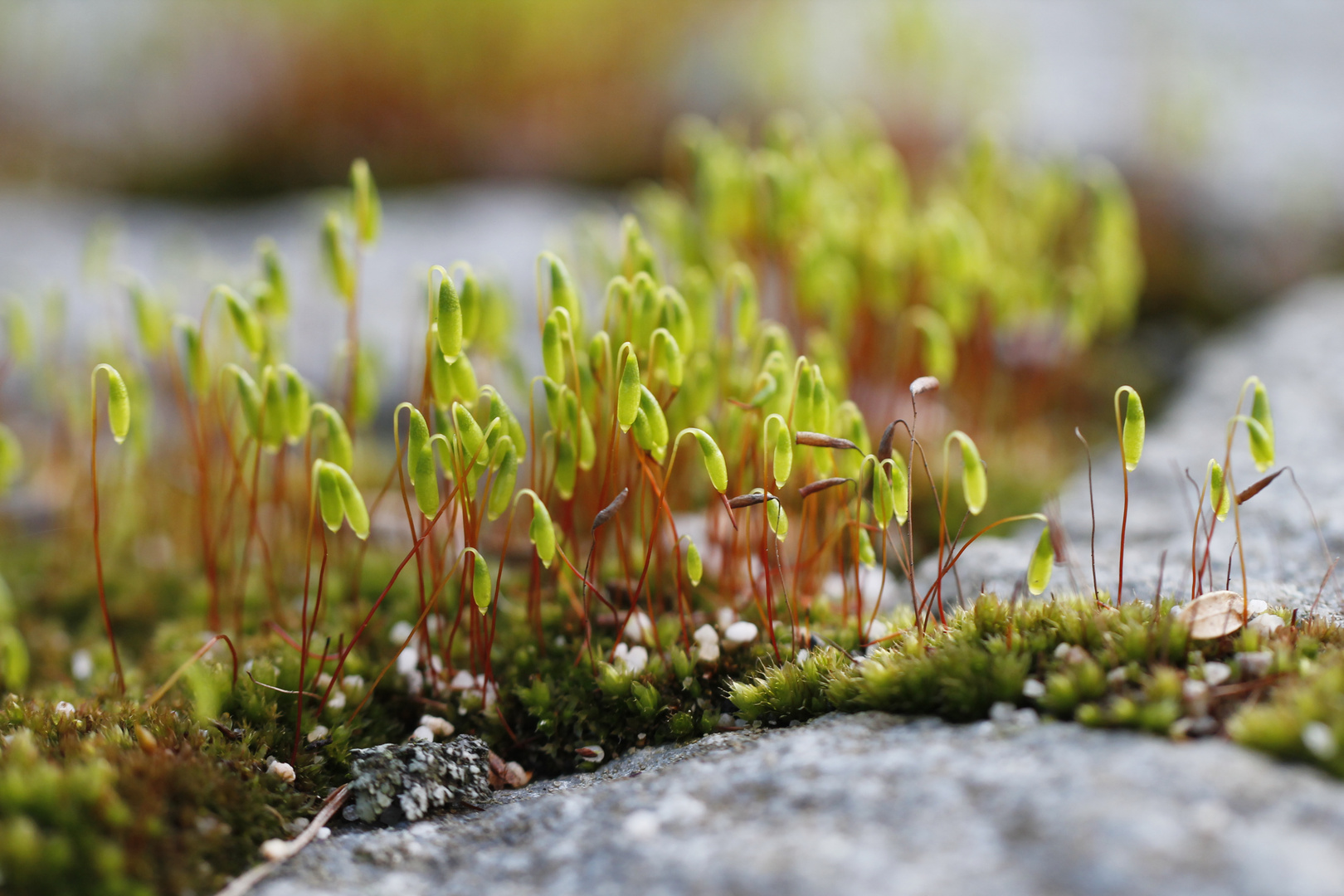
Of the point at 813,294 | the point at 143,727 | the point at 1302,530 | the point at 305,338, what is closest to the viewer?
the point at 143,727

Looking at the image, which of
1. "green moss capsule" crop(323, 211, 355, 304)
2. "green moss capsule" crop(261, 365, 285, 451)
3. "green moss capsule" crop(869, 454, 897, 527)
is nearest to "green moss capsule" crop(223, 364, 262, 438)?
"green moss capsule" crop(261, 365, 285, 451)

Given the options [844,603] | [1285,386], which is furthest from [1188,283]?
[844,603]

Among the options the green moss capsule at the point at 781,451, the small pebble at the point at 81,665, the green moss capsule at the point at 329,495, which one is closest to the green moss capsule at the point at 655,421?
the green moss capsule at the point at 781,451

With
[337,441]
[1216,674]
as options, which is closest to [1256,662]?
[1216,674]

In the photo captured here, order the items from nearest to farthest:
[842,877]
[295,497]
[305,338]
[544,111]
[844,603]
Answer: [842,877] → [844,603] → [295,497] → [305,338] → [544,111]

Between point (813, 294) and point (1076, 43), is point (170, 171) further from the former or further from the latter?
point (1076, 43)

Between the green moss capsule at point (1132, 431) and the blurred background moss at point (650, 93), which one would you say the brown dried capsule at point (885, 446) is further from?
the blurred background moss at point (650, 93)

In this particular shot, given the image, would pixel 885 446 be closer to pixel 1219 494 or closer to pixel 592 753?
pixel 1219 494
